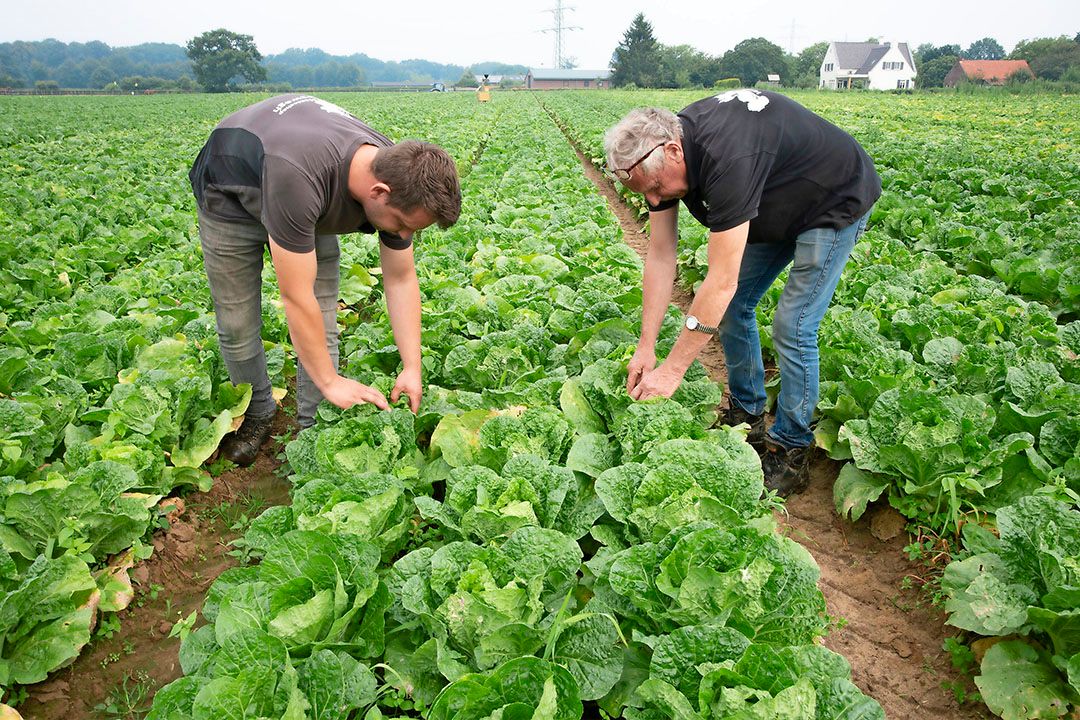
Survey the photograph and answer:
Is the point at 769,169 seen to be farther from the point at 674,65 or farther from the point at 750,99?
the point at 674,65

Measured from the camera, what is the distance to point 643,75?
72.4m

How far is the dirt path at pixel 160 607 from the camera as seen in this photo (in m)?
2.60

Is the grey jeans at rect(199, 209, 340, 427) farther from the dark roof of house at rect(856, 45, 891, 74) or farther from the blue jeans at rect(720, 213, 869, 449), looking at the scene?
the dark roof of house at rect(856, 45, 891, 74)

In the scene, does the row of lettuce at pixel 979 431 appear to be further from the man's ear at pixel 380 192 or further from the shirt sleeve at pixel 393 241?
the man's ear at pixel 380 192

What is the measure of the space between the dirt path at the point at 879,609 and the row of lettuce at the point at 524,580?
21.6 inches

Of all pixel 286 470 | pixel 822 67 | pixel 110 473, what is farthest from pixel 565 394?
pixel 822 67

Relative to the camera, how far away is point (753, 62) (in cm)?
6606

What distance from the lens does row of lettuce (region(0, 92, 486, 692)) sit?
264 cm

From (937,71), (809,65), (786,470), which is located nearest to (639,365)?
(786,470)

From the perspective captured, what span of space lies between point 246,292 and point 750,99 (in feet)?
8.82

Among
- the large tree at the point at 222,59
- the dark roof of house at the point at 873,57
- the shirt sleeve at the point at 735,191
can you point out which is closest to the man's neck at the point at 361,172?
the shirt sleeve at the point at 735,191

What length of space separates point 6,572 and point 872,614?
3458 millimetres

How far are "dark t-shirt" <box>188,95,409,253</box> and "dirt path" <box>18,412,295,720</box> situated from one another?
155 cm

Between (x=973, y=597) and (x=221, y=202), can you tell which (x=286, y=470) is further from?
(x=973, y=597)
